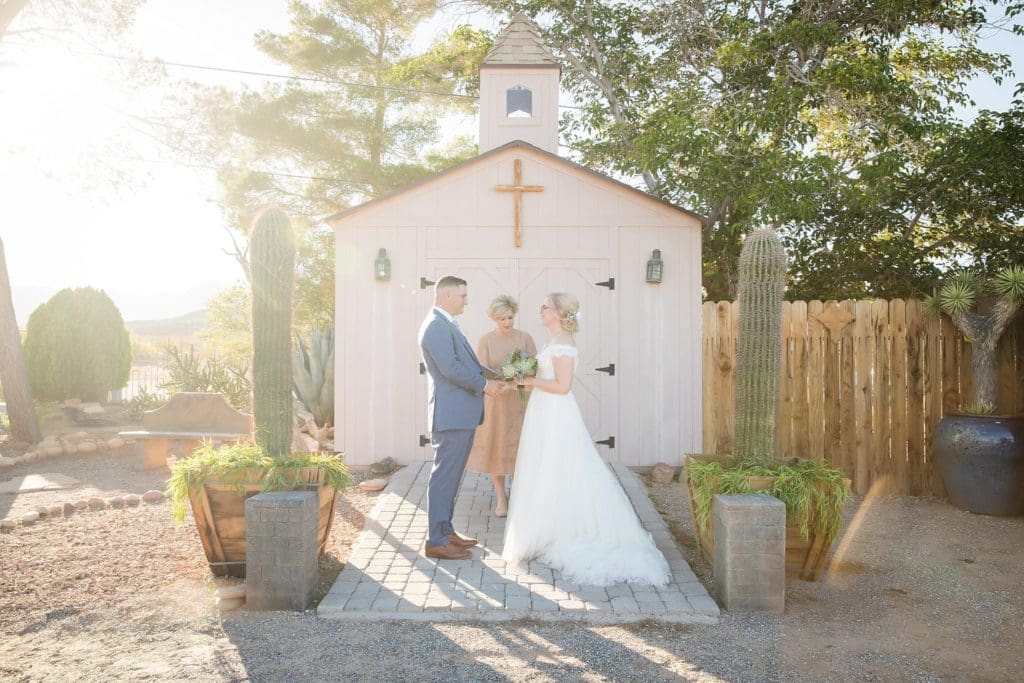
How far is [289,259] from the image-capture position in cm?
538

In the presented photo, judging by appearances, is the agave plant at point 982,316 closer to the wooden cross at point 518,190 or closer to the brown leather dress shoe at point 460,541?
the wooden cross at point 518,190

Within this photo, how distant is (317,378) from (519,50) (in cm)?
561

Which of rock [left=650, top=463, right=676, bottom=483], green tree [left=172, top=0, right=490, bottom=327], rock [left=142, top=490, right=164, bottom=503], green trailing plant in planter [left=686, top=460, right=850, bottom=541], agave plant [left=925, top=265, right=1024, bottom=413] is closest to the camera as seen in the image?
green trailing plant in planter [left=686, top=460, right=850, bottom=541]

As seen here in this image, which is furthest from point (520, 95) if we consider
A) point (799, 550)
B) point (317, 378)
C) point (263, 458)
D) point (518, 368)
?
point (799, 550)

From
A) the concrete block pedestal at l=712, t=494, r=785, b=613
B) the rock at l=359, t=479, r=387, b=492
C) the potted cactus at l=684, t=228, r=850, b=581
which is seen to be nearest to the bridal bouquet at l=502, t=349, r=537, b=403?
the potted cactus at l=684, t=228, r=850, b=581

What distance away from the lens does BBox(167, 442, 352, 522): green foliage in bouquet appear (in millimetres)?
4836

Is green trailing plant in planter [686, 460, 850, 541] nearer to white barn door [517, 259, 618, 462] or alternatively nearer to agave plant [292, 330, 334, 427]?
white barn door [517, 259, 618, 462]

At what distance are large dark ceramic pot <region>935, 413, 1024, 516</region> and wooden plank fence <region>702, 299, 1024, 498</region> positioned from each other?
2.60ft

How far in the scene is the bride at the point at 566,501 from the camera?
4.91 metres

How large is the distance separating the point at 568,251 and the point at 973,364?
4283 mm

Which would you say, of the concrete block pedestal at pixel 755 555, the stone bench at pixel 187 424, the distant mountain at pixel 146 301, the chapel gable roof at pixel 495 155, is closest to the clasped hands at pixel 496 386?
the concrete block pedestal at pixel 755 555

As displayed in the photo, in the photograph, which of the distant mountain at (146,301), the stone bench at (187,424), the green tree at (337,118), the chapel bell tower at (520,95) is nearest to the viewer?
the stone bench at (187,424)

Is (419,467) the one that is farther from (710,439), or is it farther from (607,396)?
(710,439)

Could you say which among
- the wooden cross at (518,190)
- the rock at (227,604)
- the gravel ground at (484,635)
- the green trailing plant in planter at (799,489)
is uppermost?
the wooden cross at (518,190)
